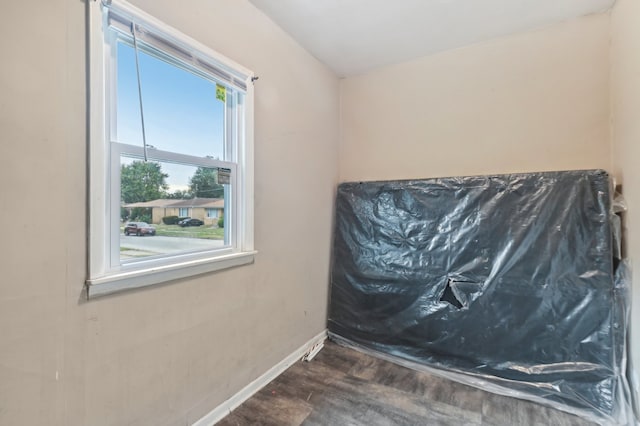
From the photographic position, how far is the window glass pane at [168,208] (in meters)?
1.39

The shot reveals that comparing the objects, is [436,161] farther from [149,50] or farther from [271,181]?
[149,50]

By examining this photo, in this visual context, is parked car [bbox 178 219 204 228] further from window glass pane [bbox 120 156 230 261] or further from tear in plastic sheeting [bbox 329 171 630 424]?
tear in plastic sheeting [bbox 329 171 630 424]

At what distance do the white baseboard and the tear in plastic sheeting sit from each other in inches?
12.5

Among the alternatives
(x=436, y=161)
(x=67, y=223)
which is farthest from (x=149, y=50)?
(x=436, y=161)

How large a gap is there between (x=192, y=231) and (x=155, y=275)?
0.36 meters

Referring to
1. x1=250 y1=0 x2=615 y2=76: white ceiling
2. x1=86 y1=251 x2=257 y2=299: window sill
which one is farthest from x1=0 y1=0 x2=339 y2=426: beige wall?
x1=250 y1=0 x2=615 y2=76: white ceiling

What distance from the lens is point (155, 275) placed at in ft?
4.58

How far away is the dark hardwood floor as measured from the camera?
1734 millimetres

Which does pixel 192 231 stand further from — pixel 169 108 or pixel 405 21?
pixel 405 21

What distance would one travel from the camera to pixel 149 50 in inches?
57.4

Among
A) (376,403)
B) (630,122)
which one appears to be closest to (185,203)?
(376,403)

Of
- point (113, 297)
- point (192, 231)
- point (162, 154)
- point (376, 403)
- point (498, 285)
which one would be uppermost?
point (162, 154)

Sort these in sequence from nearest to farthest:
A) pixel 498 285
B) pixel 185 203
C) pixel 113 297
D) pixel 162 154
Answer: pixel 113 297, pixel 162 154, pixel 185 203, pixel 498 285

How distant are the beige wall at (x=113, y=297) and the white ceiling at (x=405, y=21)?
20 cm
